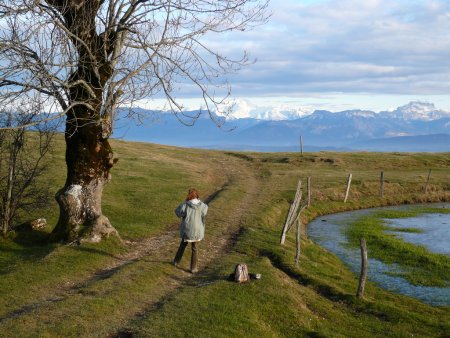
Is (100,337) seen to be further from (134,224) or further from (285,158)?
(285,158)

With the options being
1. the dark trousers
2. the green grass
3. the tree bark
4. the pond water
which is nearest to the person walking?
the dark trousers

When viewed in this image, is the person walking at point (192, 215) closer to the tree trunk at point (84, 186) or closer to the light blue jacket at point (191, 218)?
the light blue jacket at point (191, 218)

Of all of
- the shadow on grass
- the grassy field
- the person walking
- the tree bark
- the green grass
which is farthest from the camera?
the green grass

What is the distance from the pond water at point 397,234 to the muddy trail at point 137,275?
22.2 feet

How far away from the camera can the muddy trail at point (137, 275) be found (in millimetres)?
15867

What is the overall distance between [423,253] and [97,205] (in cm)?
2039

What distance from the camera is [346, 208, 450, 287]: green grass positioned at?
2736 centimetres

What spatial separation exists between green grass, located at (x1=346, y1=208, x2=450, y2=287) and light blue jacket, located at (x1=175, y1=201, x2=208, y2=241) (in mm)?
12264

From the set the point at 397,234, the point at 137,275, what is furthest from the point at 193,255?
the point at 397,234

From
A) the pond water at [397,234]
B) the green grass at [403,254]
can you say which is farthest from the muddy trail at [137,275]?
the green grass at [403,254]

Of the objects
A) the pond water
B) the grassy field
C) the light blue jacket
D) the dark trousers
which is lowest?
Result: the pond water

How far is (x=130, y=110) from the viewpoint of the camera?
2180 cm

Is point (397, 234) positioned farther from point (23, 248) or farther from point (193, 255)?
point (23, 248)

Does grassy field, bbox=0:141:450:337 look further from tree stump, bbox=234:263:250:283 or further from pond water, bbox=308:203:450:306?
pond water, bbox=308:203:450:306
